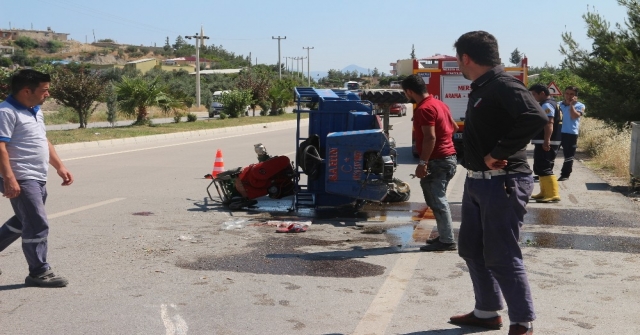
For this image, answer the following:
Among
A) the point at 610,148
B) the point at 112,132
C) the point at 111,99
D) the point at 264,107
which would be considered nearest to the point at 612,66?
the point at 610,148

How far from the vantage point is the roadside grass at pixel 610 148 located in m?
15.6

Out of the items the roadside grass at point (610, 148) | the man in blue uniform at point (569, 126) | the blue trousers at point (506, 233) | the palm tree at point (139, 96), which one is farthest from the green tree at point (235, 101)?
the blue trousers at point (506, 233)

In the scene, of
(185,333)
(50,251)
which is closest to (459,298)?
(185,333)

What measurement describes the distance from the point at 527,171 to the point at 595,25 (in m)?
17.5

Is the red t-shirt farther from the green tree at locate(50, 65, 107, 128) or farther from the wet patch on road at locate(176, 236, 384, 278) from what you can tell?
the green tree at locate(50, 65, 107, 128)

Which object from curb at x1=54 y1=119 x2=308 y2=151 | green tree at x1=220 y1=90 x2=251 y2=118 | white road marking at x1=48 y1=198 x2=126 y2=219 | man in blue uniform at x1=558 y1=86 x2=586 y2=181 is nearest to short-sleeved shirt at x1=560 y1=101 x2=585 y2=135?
man in blue uniform at x1=558 y1=86 x2=586 y2=181

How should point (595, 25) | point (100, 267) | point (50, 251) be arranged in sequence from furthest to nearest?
→ point (595, 25) < point (50, 251) < point (100, 267)

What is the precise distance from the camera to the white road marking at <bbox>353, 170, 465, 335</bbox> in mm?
5082

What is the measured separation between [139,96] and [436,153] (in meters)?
24.8

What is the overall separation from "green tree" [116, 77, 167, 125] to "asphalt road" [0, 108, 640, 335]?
1973 cm

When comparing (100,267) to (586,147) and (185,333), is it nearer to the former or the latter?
(185,333)

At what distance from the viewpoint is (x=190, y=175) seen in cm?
1423

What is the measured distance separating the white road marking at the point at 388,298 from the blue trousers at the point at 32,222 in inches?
103

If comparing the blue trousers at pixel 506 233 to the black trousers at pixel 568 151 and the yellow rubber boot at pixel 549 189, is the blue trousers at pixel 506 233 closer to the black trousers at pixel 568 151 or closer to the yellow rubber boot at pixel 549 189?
the yellow rubber boot at pixel 549 189
